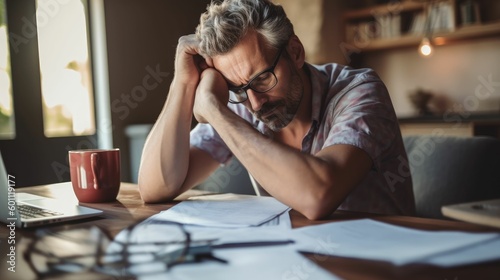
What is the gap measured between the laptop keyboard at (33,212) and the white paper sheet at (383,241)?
0.51 metres

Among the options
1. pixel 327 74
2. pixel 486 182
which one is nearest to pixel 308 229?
pixel 486 182

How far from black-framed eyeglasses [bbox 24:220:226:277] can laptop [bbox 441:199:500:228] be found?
38cm

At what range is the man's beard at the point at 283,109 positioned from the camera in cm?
127

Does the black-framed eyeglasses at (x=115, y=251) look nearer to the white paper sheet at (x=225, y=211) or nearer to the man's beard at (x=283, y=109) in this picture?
the white paper sheet at (x=225, y=211)

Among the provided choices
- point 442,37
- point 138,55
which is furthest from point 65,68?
point 442,37

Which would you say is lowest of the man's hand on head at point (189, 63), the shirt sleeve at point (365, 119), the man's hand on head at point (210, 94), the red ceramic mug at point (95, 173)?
the red ceramic mug at point (95, 173)

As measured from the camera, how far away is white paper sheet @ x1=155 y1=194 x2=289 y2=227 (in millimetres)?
831

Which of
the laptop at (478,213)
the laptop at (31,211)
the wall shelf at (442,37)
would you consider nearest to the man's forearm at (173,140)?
the laptop at (31,211)

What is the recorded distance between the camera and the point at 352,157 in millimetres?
958

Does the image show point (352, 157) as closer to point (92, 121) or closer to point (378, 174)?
point (378, 174)

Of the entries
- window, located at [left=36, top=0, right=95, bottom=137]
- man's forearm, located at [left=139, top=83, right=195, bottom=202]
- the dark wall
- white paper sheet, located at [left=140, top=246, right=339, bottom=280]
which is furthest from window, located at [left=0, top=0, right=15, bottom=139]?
white paper sheet, located at [left=140, top=246, right=339, bottom=280]

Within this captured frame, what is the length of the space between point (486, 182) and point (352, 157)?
0.43 metres

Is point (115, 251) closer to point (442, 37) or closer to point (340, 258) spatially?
point (340, 258)

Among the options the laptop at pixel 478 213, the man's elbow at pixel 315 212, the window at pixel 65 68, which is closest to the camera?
the laptop at pixel 478 213
